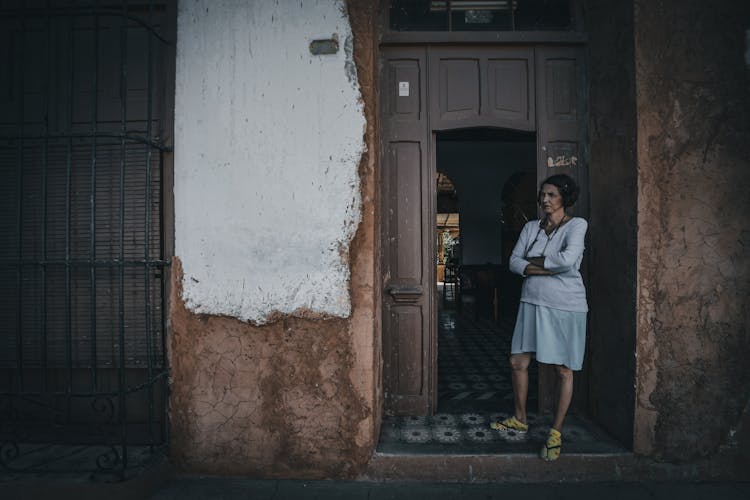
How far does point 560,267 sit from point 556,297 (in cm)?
23

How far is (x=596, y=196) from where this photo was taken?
129 inches

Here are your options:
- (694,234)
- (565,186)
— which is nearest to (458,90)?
(565,186)

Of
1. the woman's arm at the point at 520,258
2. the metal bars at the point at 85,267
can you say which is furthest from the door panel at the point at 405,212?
the metal bars at the point at 85,267

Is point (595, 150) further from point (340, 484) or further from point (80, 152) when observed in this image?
point (80, 152)

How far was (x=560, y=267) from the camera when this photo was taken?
2770 millimetres

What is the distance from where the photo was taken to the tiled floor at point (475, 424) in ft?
9.57

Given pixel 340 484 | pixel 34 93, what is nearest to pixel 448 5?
pixel 34 93

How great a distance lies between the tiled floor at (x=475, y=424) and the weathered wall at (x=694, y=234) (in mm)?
462

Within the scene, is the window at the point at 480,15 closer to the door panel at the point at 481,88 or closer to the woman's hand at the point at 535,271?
the door panel at the point at 481,88

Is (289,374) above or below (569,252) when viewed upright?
below

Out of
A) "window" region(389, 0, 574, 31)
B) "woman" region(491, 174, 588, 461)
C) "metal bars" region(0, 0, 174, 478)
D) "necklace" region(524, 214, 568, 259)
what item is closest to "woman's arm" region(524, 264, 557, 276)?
"woman" region(491, 174, 588, 461)

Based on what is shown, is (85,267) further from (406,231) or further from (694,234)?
(694,234)

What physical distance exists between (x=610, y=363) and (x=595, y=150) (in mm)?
1693

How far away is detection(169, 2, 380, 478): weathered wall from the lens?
2.84 meters
